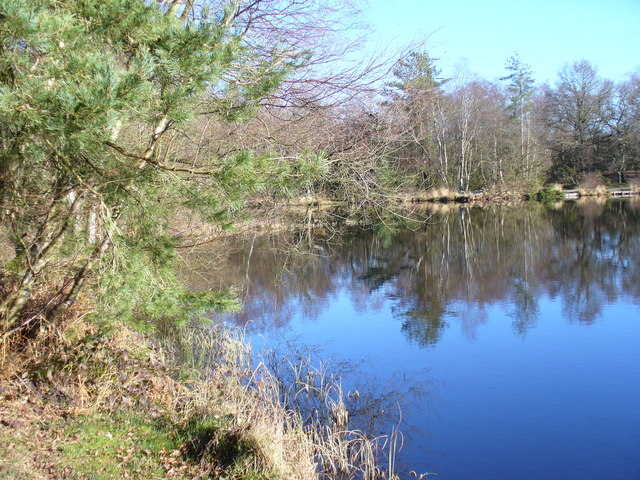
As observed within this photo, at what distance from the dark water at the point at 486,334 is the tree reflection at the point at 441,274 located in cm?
6

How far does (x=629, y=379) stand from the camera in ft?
23.5

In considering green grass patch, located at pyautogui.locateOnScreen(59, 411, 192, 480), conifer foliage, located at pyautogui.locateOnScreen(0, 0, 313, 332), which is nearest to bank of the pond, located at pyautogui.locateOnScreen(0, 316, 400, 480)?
green grass patch, located at pyautogui.locateOnScreen(59, 411, 192, 480)

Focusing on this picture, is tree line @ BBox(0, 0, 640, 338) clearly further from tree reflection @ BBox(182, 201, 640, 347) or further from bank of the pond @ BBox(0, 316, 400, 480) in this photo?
tree reflection @ BBox(182, 201, 640, 347)

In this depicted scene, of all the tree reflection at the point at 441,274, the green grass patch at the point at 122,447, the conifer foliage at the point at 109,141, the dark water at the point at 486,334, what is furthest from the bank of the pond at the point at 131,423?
the tree reflection at the point at 441,274

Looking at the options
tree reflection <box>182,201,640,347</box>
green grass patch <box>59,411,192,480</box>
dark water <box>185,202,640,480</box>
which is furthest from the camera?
tree reflection <box>182,201,640,347</box>

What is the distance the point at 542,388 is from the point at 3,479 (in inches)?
229

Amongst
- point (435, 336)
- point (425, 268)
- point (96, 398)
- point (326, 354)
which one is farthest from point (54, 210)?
point (425, 268)

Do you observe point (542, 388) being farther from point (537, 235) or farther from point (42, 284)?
point (537, 235)

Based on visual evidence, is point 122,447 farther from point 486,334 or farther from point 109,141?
point 486,334

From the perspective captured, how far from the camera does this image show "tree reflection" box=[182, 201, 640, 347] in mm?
10695

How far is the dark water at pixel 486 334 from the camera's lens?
223 inches

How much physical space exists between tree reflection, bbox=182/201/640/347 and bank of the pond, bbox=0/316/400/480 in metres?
3.95

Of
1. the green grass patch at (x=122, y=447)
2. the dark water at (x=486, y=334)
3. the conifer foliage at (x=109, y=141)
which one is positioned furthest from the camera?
the dark water at (x=486, y=334)

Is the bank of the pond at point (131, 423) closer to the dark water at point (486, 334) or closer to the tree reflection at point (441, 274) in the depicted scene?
the dark water at point (486, 334)
